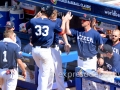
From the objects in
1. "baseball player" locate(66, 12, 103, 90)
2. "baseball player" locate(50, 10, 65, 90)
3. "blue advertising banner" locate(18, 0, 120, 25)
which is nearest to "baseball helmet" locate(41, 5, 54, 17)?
"baseball player" locate(50, 10, 65, 90)

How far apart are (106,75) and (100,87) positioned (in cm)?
23

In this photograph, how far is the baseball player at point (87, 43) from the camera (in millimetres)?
8742

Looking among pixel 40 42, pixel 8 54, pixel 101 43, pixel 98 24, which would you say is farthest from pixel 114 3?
pixel 8 54

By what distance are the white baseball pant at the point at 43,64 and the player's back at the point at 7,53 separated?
0.45 metres

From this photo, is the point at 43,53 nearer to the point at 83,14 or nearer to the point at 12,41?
the point at 12,41

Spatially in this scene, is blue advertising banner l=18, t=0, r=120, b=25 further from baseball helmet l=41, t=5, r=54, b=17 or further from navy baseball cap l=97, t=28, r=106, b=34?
baseball helmet l=41, t=5, r=54, b=17

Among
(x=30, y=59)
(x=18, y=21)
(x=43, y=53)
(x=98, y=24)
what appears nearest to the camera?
(x=43, y=53)

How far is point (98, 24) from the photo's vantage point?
384 inches

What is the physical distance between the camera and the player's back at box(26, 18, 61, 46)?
842cm

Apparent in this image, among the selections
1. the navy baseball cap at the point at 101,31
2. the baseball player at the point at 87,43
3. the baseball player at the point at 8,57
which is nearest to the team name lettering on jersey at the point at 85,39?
the baseball player at the point at 87,43

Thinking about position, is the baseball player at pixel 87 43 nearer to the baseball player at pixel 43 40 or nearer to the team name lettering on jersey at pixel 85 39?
the team name lettering on jersey at pixel 85 39

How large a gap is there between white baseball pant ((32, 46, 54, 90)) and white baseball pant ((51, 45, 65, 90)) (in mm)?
132

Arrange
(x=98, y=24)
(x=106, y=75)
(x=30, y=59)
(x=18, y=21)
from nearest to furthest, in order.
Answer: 1. (x=106, y=75)
2. (x=30, y=59)
3. (x=98, y=24)
4. (x=18, y=21)

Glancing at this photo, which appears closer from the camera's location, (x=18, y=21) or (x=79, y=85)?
(x=79, y=85)
